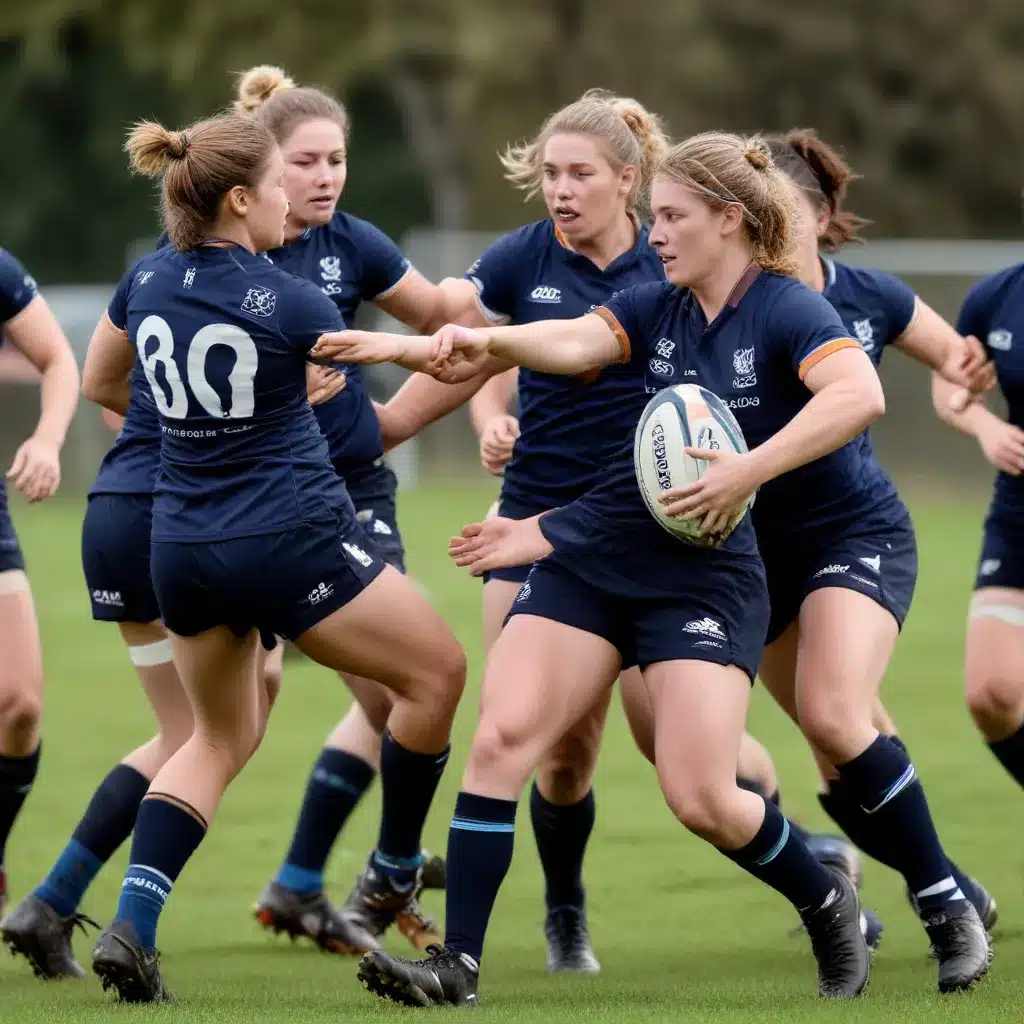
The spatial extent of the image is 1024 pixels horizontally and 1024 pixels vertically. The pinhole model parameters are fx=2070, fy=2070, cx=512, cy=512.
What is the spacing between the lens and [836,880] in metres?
4.89

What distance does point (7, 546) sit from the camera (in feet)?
18.5

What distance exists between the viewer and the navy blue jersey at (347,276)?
577 centimetres

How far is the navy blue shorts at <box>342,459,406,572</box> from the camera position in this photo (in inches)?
233

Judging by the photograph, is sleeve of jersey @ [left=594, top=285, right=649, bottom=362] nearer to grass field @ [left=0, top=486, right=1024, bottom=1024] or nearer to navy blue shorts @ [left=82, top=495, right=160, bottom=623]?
navy blue shorts @ [left=82, top=495, right=160, bottom=623]

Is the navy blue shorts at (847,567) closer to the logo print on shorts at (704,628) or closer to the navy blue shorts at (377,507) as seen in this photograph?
the logo print on shorts at (704,628)

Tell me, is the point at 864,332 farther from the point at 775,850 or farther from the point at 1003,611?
the point at 775,850

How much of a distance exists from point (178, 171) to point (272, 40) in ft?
80.6

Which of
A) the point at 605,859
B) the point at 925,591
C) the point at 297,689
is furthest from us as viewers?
the point at 925,591

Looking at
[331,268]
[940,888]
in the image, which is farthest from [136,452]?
[940,888]

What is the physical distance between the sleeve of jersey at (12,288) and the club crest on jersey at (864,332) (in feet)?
7.43

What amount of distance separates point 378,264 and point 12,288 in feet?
3.34

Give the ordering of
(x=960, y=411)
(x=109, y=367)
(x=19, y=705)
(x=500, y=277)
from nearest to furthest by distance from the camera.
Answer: (x=109, y=367) < (x=19, y=705) < (x=500, y=277) < (x=960, y=411)

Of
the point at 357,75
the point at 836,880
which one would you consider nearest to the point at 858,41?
the point at 357,75

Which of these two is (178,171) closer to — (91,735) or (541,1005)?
(541,1005)
